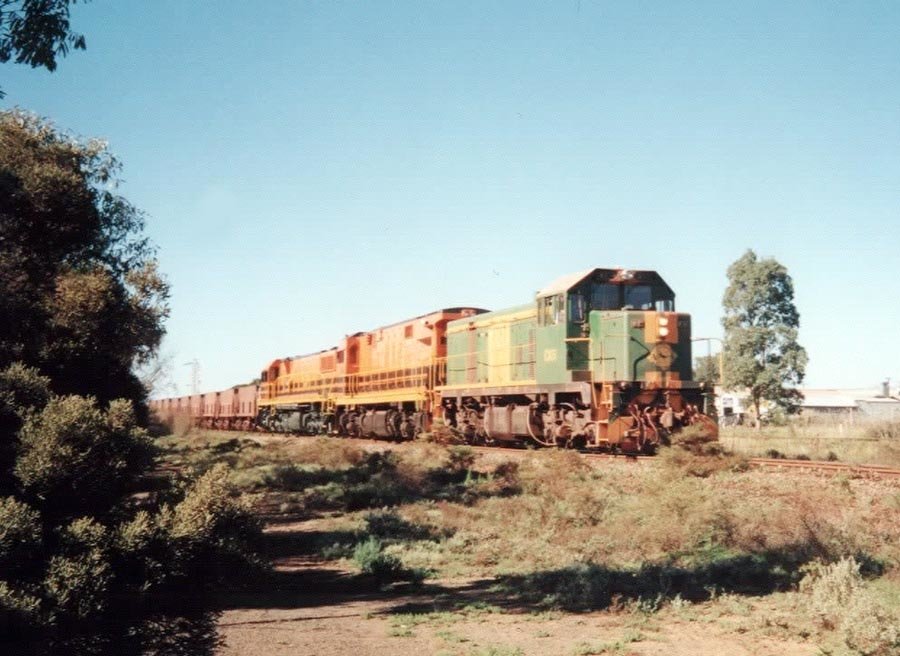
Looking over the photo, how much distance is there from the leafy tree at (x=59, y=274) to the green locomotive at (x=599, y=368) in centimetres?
998

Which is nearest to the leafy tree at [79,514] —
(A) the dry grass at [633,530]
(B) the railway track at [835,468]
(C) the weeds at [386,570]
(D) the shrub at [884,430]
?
(C) the weeds at [386,570]

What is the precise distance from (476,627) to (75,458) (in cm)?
A: 426

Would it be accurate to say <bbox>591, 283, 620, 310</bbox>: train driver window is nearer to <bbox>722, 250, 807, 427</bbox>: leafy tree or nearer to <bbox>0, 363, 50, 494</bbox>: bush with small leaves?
<bbox>0, 363, 50, 494</bbox>: bush with small leaves

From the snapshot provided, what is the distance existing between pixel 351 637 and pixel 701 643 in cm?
343

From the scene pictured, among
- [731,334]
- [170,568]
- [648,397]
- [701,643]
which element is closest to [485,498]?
[648,397]

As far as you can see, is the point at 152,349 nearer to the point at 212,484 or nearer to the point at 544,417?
the point at 544,417

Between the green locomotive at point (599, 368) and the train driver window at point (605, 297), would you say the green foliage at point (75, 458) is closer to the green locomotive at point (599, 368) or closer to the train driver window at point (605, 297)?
the green locomotive at point (599, 368)

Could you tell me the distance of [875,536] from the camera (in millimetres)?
10352

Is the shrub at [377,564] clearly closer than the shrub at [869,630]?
No

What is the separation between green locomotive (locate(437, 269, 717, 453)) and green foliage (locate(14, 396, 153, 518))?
12.6 m

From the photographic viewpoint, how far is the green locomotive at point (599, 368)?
17984mm

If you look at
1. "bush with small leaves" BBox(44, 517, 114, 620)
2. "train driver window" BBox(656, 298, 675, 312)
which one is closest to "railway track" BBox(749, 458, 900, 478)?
"train driver window" BBox(656, 298, 675, 312)

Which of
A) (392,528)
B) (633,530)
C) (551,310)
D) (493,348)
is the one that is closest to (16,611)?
(392,528)

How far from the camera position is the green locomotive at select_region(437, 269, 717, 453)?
18.0 m
